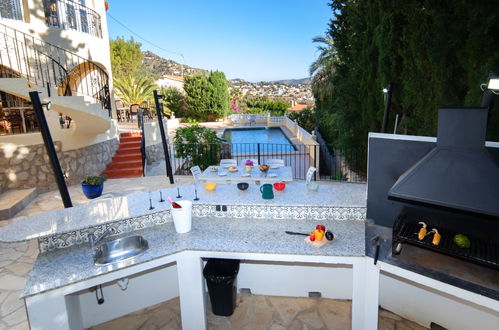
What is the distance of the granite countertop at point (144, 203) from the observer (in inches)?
109

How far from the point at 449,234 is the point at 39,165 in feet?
27.9

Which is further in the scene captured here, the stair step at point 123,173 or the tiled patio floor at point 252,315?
the stair step at point 123,173

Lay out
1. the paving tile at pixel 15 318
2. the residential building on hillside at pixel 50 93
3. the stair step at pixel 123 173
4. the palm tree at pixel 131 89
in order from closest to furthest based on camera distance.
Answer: the paving tile at pixel 15 318
the residential building on hillside at pixel 50 93
the stair step at pixel 123 173
the palm tree at pixel 131 89

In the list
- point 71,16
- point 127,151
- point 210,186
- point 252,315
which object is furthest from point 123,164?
point 252,315

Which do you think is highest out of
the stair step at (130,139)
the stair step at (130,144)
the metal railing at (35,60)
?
the metal railing at (35,60)

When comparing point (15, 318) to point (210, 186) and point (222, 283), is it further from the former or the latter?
point (210, 186)

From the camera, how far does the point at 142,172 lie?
911cm

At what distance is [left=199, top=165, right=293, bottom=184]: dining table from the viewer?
18.8ft

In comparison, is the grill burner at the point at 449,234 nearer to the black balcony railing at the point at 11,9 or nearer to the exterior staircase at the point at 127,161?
the exterior staircase at the point at 127,161

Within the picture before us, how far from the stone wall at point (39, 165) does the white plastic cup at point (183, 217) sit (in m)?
6.25

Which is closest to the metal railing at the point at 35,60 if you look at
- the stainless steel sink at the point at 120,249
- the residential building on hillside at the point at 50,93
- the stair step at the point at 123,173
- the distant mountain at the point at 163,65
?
the residential building on hillside at the point at 50,93

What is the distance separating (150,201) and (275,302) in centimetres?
194

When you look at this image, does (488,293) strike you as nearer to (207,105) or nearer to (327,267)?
(327,267)

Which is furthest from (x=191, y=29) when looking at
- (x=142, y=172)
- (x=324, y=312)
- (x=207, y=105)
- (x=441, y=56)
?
(x=324, y=312)
